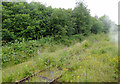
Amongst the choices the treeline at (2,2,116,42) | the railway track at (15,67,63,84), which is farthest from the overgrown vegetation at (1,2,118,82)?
the railway track at (15,67,63,84)

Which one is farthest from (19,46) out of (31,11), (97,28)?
(97,28)

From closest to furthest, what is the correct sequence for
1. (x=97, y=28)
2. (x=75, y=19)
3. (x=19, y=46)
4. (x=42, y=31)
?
(x=19, y=46) < (x=42, y=31) < (x=75, y=19) < (x=97, y=28)

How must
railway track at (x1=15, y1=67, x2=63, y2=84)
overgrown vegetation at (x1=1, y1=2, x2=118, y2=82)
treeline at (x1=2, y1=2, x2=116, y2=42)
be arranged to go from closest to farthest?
railway track at (x1=15, y1=67, x2=63, y2=84), overgrown vegetation at (x1=1, y1=2, x2=118, y2=82), treeline at (x1=2, y1=2, x2=116, y2=42)

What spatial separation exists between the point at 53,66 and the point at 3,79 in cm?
177

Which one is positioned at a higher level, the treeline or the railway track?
the treeline

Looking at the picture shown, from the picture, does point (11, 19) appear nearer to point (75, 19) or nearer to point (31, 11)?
point (31, 11)

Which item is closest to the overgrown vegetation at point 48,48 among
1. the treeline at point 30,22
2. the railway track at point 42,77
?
the treeline at point 30,22

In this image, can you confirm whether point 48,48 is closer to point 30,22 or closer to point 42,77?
point 30,22

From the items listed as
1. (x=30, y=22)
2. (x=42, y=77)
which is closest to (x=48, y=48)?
(x=30, y=22)

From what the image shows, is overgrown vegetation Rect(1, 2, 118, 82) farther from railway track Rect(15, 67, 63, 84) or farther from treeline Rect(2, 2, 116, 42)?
railway track Rect(15, 67, 63, 84)

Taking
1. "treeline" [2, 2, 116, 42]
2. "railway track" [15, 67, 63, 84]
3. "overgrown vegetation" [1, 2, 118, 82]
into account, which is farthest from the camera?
"treeline" [2, 2, 116, 42]

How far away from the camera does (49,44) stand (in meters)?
7.16

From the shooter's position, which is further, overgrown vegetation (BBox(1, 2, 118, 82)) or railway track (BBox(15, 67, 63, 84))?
overgrown vegetation (BBox(1, 2, 118, 82))

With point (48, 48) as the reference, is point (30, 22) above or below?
above
